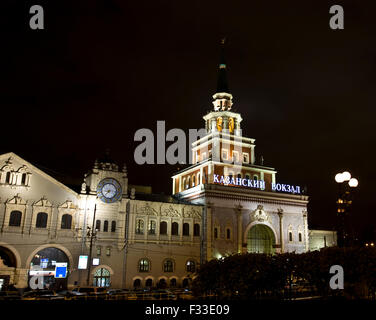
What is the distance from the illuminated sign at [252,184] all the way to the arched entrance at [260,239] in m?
6.90

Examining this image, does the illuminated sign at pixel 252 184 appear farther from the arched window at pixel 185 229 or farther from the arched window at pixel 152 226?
the arched window at pixel 152 226

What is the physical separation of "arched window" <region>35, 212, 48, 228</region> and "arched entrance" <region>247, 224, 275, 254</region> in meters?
32.5

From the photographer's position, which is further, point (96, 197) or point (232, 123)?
point (232, 123)

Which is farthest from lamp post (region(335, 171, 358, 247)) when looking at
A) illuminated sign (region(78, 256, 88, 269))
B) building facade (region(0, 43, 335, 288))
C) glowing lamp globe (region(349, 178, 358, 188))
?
illuminated sign (region(78, 256, 88, 269))

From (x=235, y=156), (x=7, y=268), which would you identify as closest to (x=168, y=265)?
(x=7, y=268)

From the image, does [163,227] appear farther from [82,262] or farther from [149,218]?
[82,262]

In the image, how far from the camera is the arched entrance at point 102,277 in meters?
49.2

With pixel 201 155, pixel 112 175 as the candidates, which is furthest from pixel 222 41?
pixel 112 175

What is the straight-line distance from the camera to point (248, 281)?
81.1 feet

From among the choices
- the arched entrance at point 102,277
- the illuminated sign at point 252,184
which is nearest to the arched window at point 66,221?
the arched entrance at point 102,277

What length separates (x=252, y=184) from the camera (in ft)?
211

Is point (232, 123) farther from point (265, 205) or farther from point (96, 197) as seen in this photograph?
point (96, 197)

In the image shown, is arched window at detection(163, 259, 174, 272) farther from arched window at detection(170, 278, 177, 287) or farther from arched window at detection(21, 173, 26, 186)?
arched window at detection(21, 173, 26, 186)

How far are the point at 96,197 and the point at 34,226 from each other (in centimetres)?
856
